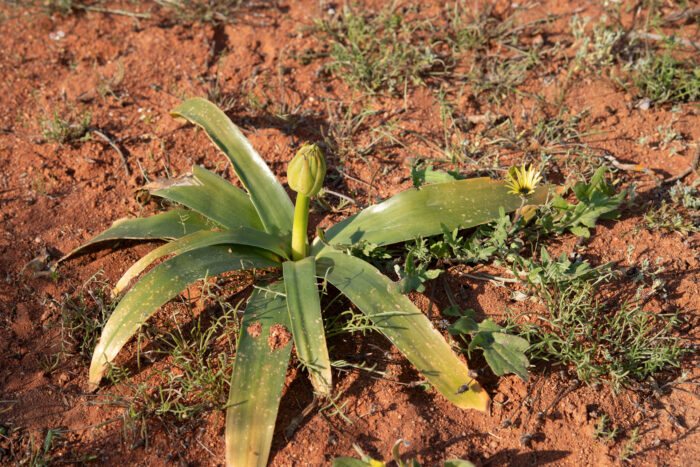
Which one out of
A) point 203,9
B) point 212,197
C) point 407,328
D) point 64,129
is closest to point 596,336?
point 407,328

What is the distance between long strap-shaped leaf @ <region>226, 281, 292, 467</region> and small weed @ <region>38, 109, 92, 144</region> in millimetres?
1718

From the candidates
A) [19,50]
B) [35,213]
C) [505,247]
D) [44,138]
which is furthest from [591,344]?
[19,50]

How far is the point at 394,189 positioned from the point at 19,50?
2741 mm

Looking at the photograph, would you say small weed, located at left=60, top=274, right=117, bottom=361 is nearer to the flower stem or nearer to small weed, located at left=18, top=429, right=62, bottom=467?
small weed, located at left=18, top=429, right=62, bottom=467

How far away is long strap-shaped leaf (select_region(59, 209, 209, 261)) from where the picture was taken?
2588 mm

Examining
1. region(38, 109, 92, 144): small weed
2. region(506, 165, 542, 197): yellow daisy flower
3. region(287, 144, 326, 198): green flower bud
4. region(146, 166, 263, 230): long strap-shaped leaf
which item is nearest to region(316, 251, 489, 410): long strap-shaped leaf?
region(287, 144, 326, 198): green flower bud

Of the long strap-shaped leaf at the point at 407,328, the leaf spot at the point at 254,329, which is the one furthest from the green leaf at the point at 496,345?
the leaf spot at the point at 254,329

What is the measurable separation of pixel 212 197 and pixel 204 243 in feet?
1.28

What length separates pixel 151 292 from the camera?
225cm

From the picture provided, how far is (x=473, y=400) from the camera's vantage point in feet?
7.23

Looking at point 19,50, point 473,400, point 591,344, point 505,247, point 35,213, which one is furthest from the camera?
point 19,50

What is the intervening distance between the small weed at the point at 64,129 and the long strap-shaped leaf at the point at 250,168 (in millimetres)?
761

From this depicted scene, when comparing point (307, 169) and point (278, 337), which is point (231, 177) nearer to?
point (307, 169)

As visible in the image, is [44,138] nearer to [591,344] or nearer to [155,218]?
[155,218]
